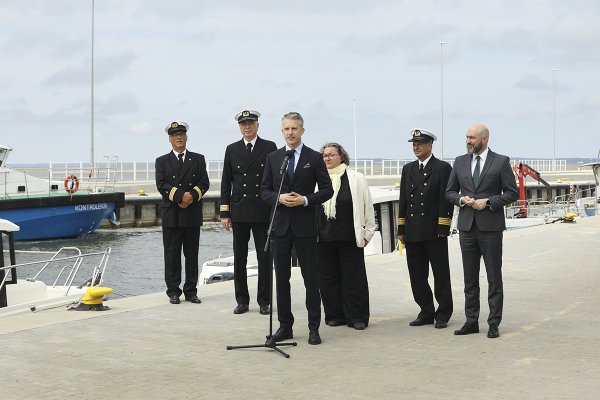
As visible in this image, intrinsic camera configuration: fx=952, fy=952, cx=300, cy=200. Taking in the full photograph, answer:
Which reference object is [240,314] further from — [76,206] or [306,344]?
[76,206]

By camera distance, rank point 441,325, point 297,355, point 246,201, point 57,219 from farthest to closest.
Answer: point 57,219, point 246,201, point 441,325, point 297,355

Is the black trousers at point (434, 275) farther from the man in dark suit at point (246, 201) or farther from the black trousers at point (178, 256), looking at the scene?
the black trousers at point (178, 256)

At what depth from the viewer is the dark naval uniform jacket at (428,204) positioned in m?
9.45

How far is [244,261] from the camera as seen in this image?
420 inches

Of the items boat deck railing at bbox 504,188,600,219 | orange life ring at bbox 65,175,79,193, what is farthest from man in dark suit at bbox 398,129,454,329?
orange life ring at bbox 65,175,79,193

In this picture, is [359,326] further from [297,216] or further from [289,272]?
[297,216]

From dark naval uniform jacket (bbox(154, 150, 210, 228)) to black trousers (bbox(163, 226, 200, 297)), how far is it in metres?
0.14

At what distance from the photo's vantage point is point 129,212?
53.3 meters

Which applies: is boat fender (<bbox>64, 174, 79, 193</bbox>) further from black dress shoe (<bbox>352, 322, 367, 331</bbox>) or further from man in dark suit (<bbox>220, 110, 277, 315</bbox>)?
black dress shoe (<bbox>352, 322, 367, 331</bbox>)

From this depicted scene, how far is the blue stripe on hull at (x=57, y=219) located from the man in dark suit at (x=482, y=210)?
31769mm

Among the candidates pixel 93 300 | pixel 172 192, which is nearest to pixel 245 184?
pixel 172 192

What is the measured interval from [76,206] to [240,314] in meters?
33.1

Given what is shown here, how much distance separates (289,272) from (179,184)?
2.64 meters

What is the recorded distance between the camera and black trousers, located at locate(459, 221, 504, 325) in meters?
9.08
